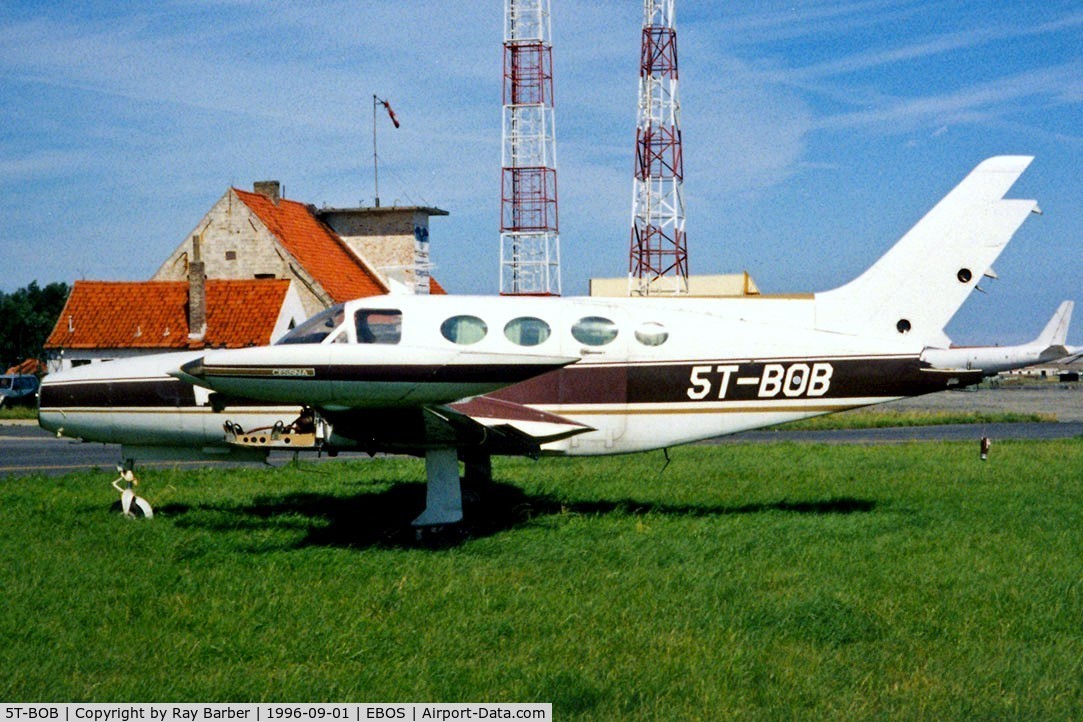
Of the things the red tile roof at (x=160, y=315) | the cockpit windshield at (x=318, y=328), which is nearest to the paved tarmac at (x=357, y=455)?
the red tile roof at (x=160, y=315)

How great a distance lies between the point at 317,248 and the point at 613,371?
1379 inches

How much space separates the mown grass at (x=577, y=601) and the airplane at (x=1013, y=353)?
5.80 ft

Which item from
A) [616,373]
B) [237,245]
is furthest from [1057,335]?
[237,245]

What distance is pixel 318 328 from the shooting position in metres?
11.5

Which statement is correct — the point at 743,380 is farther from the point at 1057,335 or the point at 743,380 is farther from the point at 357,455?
the point at 357,455

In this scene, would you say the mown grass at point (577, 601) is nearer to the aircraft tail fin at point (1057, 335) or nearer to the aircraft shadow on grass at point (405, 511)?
the aircraft shadow on grass at point (405, 511)

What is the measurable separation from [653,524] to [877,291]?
155 inches

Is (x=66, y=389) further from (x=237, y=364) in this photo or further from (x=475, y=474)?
(x=475, y=474)

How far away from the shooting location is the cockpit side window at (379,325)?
11.4 m

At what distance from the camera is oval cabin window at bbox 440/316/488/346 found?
11.6 meters

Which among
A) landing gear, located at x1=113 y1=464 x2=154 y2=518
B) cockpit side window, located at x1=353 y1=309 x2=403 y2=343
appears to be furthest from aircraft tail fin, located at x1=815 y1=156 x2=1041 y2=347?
landing gear, located at x1=113 y1=464 x2=154 y2=518

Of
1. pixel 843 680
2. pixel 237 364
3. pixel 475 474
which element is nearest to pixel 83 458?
pixel 475 474

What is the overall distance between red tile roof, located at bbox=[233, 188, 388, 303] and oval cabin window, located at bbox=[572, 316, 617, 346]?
30.0 meters

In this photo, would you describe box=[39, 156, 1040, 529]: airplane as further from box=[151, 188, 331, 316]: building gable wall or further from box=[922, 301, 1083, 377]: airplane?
box=[151, 188, 331, 316]: building gable wall
